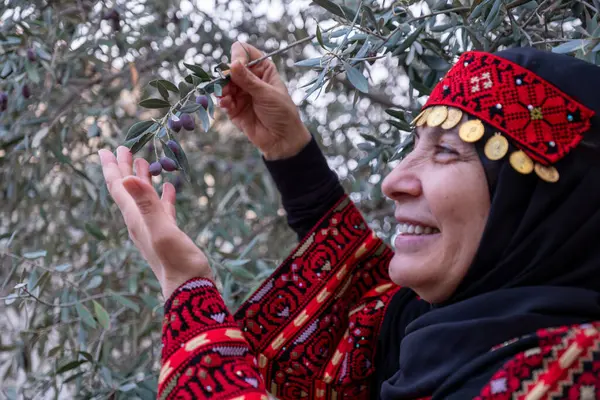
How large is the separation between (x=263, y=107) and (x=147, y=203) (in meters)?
0.48

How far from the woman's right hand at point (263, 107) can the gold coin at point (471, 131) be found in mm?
492

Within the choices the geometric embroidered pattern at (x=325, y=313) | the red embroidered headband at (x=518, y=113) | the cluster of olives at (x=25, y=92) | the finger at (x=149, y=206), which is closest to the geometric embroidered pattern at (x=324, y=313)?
the geometric embroidered pattern at (x=325, y=313)

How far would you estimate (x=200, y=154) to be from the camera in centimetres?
327

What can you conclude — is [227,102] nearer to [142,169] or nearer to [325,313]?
[142,169]

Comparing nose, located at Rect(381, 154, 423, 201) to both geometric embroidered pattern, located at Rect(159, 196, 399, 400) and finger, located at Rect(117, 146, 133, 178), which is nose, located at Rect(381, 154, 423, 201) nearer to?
geometric embroidered pattern, located at Rect(159, 196, 399, 400)

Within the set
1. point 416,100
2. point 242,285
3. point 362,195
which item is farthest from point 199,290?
point 362,195

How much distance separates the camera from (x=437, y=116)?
1.24 m

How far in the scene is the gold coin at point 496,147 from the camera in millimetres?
1144

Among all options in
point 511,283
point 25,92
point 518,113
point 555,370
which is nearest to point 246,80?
point 518,113

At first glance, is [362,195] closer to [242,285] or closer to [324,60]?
[242,285]

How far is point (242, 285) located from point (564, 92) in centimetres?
118

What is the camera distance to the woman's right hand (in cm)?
151

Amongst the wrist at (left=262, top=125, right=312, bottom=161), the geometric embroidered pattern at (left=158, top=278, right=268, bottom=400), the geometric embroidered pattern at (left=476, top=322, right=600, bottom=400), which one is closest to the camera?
the geometric embroidered pattern at (left=476, top=322, right=600, bottom=400)

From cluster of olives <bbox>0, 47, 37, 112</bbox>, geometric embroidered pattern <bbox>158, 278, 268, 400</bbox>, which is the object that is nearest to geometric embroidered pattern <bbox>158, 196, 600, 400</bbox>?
geometric embroidered pattern <bbox>158, 278, 268, 400</bbox>
